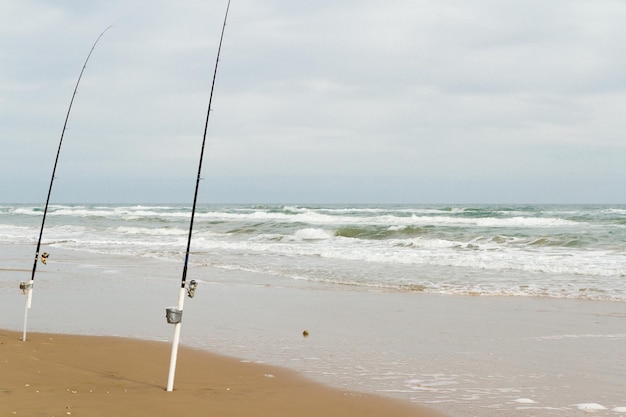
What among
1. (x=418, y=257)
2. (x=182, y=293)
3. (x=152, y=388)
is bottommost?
(x=152, y=388)

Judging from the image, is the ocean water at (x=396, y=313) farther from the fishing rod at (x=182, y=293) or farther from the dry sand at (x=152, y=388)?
the fishing rod at (x=182, y=293)

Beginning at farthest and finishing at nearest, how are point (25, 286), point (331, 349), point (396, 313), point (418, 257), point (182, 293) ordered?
point (418, 257)
point (396, 313)
point (331, 349)
point (25, 286)
point (182, 293)

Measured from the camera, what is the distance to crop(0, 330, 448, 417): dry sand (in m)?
4.22

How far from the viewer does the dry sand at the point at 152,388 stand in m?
4.22

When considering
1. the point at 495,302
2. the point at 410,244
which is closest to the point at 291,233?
the point at 410,244

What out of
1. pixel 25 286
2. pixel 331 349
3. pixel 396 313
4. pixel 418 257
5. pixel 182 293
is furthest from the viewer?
pixel 418 257

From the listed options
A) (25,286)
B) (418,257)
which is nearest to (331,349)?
(25,286)

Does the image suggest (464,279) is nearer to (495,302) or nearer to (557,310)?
(495,302)

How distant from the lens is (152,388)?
4801 mm

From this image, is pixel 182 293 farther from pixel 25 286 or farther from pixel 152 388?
pixel 25 286

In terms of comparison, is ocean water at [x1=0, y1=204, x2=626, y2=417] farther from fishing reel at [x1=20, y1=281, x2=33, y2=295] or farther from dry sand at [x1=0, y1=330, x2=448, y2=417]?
fishing reel at [x1=20, y1=281, x2=33, y2=295]

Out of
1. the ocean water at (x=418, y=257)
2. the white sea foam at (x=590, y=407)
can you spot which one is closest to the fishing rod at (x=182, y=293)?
the white sea foam at (x=590, y=407)

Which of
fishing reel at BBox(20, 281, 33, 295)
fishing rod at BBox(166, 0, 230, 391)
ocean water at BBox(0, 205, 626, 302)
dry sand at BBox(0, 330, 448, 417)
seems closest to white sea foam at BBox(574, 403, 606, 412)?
dry sand at BBox(0, 330, 448, 417)

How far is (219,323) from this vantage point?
8070mm
